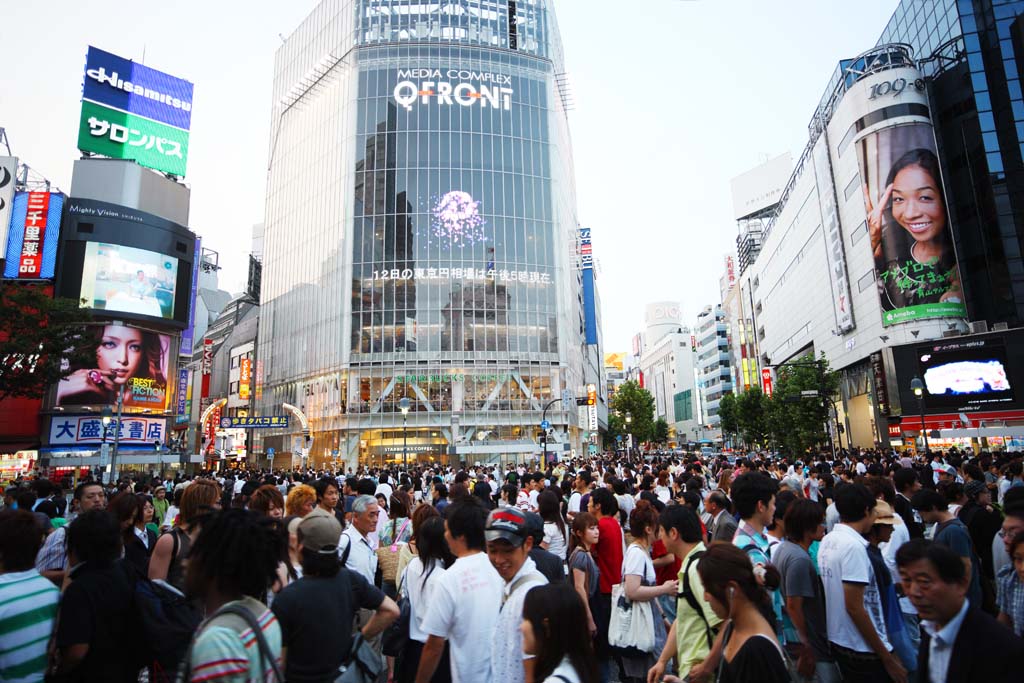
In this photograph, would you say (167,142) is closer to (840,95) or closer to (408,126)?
(408,126)

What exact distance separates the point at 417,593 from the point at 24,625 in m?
2.59

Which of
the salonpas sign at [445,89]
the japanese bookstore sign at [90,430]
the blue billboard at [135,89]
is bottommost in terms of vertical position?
the japanese bookstore sign at [90,430]

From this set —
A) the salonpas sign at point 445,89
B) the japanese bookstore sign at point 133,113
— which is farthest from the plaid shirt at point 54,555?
the salonpas sign at point 445,89

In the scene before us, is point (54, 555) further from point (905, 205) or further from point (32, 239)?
point (905, 205)

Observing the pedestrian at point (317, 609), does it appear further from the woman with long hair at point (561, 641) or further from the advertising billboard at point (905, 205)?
the advertising billboard at point (905, 205)

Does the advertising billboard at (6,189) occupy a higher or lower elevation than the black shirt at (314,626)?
higher

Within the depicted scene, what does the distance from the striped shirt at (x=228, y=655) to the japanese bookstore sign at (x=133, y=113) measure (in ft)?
198

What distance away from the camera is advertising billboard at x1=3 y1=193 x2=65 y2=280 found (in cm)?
4431

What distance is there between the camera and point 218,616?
265 centimetres

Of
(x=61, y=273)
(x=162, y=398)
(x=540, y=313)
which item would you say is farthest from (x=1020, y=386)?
(x=61, y=273)

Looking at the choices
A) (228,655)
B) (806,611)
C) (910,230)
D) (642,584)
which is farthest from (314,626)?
(910,230)

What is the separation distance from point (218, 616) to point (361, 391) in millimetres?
53540

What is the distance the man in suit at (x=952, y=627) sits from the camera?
2.88m

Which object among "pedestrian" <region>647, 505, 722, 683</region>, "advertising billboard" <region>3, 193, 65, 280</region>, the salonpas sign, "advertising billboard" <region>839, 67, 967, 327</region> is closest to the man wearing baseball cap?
"pedestrian" <region>647, 505, 722, 683</region>
